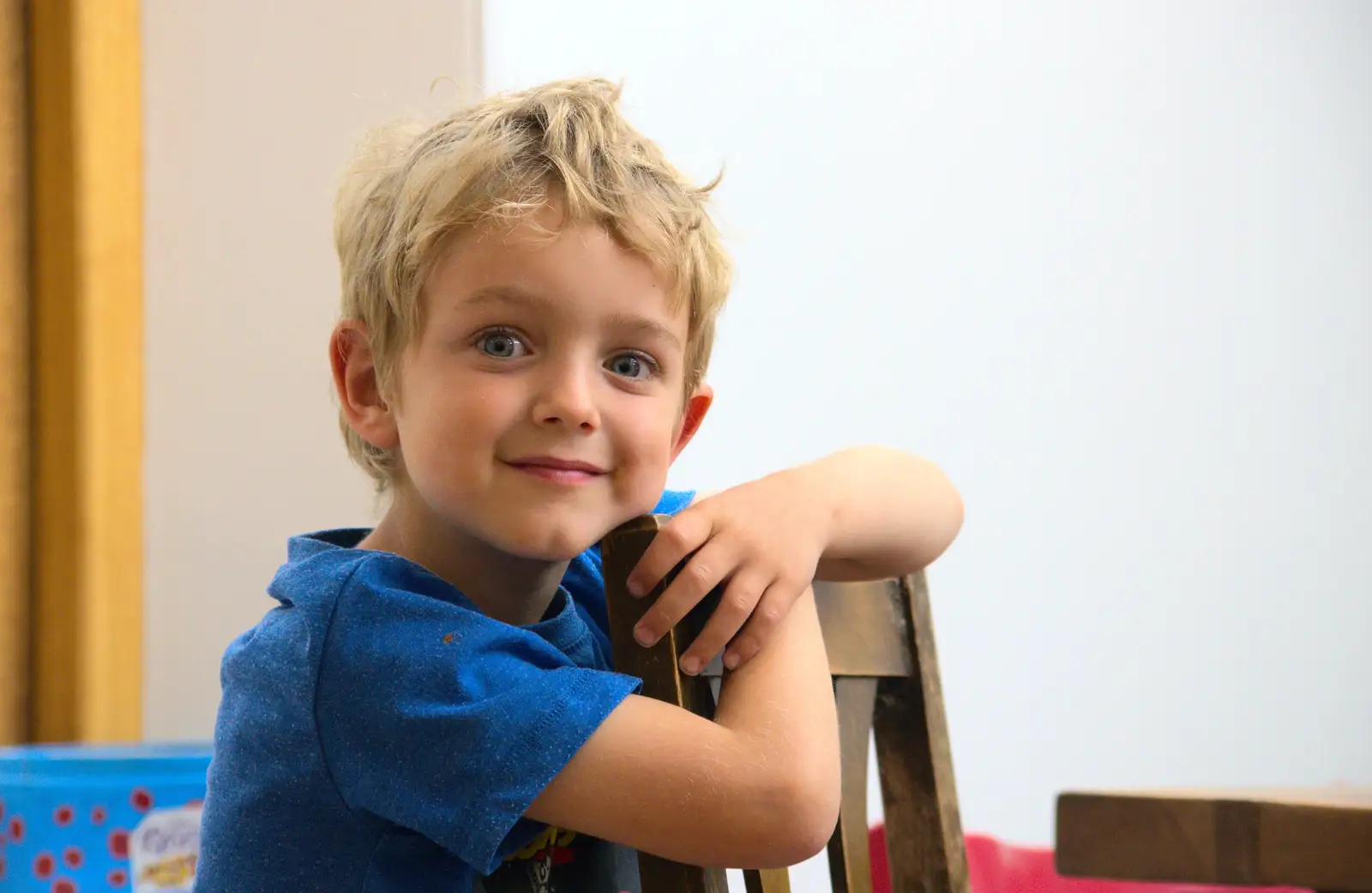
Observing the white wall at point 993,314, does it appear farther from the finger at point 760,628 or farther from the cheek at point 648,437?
the finger at point 760,628

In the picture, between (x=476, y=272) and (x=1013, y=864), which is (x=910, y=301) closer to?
(x=1013, y=864)

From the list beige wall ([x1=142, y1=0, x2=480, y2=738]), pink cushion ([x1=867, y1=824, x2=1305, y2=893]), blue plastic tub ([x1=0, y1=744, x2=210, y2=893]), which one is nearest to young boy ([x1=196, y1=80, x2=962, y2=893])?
blue plastic tub ([x1=0, y1=744, x2=210, y2=893])

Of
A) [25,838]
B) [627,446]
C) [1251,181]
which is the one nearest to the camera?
[627,446]

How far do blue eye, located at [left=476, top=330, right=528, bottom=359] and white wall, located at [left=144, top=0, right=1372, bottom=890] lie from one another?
77 cm

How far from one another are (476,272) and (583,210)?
0.21ft

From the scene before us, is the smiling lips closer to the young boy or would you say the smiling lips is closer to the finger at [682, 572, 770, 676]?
the young boy

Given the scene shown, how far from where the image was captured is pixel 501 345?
74 centimetres

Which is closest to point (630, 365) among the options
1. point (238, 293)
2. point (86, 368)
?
point (238, 293)

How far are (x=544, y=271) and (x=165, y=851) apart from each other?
0.85 meters

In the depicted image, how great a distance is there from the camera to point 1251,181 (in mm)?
2660

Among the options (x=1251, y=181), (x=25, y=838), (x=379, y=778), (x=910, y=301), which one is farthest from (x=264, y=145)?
(x=1251, y=181)

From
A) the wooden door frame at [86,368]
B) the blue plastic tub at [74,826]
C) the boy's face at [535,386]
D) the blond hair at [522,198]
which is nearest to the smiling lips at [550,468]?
the boy's face at [535,386]

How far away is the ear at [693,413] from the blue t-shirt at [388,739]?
0.79ft

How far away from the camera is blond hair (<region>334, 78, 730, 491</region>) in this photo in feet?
2.44
